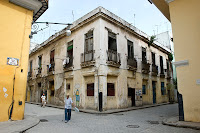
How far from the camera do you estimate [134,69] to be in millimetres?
15148

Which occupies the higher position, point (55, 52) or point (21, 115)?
point (55, 52)

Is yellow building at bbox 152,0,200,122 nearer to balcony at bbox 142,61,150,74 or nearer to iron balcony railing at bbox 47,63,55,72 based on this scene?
balcony at bbox 142,61,150,74

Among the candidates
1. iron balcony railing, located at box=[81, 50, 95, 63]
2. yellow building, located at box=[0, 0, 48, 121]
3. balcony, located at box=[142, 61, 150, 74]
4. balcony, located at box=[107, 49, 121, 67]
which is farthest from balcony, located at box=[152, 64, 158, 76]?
yellow building, located at box=[0, 0, 48, 121]

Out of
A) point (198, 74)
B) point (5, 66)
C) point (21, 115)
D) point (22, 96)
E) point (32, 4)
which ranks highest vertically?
point (32, 4)

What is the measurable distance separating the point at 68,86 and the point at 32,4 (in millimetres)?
8706

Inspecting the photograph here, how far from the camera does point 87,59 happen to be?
516 inches

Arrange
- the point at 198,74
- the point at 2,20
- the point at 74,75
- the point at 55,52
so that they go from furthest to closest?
1. the point at 55,52
2. the point at 74,75
3. the point at 2,20
4. the point at 198,74

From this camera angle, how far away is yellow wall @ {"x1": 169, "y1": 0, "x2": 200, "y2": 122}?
703cm

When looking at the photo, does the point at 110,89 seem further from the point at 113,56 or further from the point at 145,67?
the point at 145,67

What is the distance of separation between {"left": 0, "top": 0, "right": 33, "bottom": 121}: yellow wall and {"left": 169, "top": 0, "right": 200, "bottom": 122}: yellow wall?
322 inches

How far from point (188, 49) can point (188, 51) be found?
0.33ft

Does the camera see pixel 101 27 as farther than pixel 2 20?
Yes

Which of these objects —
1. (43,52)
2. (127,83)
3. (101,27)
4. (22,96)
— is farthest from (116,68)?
(43,52)

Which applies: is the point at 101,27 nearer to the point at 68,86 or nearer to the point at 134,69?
the point at 134,69
